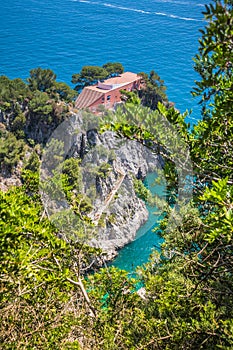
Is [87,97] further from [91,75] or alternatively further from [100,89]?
[91,75]

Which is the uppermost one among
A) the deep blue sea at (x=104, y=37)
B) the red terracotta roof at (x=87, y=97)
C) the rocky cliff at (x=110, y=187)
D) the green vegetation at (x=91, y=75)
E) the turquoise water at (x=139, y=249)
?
the deep blue sea at (x=104, y=37)

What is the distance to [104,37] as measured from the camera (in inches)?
2237

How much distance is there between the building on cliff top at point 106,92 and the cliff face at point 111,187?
160 inches

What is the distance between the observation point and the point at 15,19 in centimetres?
6066

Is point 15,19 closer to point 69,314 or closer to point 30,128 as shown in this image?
point 30,128

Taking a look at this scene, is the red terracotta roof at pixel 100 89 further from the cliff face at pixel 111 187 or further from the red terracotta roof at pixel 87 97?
the cliff face at pixel 111 187

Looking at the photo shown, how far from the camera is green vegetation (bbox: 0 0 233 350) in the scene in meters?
3.66

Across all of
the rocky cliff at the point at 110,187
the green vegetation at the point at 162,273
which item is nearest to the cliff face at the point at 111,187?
the rocky cliff at the point at 110,187

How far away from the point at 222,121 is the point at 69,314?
3.67 m

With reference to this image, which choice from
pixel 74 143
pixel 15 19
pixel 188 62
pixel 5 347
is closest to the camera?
pixel 5 347

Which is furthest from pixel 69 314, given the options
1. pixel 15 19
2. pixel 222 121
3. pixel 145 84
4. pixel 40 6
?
pixel 40 6

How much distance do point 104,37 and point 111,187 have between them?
129ft

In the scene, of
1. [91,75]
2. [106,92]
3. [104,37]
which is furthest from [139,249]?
[104,37]

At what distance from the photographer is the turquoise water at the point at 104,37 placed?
4716cm
